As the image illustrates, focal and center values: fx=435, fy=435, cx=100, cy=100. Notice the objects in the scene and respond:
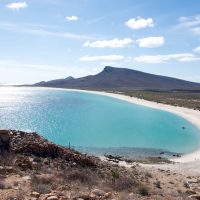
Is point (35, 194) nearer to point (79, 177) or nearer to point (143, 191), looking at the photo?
point (79, 177)

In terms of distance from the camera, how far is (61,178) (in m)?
15.1

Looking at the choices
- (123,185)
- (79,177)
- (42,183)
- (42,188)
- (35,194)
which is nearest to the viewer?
(35,194)

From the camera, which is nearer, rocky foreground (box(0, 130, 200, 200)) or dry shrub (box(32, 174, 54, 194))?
rocky foreground (box(0, 130, 200, 200))

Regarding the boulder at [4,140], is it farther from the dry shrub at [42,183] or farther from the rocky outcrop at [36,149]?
the dry shrub at [42,183]

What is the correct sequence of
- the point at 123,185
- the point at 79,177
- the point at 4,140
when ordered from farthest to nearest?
1. the point at 4,140
2. the point at 123,185
3. the point at 79,177

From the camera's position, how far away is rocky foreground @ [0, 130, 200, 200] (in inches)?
478

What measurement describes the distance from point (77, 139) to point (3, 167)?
3314 centimetres

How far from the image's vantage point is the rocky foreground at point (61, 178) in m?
12.1

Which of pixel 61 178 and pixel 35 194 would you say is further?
pixel 61 178

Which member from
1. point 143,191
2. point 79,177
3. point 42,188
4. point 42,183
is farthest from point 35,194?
point 143,191

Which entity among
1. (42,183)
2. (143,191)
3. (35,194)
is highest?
(35,194)

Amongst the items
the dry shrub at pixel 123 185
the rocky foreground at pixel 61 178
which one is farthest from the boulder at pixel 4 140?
the dry shrub at pixel 123 185

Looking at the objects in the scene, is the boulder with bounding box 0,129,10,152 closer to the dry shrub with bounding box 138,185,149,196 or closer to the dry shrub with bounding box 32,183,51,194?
the dry shrub with bounding box 32,183,51,194

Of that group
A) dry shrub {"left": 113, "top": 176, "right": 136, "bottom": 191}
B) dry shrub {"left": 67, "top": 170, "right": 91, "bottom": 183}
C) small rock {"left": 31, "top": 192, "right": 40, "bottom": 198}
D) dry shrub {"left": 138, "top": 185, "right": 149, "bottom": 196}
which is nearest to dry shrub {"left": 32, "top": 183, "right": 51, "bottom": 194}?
small rock {"left": 31, "top": 192, "right": 40, "bottom": 198}
